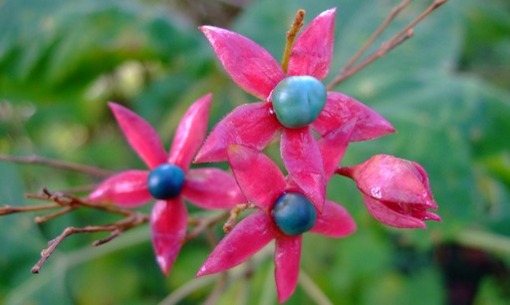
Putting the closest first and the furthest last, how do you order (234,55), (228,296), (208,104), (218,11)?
(234,55) → (208,104) → (228,296) → (218,11)

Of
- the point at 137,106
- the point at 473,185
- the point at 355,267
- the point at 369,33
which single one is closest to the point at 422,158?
the point at 473,185

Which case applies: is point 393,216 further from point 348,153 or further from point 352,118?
point 348,153

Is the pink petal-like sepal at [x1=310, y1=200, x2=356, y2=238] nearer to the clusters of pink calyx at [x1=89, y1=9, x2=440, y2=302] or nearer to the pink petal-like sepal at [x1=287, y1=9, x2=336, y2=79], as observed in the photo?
the clusters of pink calyx at [x1=89, y1=9, x2=440, y2=302]

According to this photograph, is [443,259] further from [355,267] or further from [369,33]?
[369,33]

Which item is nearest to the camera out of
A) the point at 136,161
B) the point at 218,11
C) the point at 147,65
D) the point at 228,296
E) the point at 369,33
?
the point at 228,296

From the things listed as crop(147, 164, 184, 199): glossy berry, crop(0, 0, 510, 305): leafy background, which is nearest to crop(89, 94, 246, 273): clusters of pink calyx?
crop(147, 164, 184, 199): glossy berry

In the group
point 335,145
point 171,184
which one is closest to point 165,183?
point 171,184
